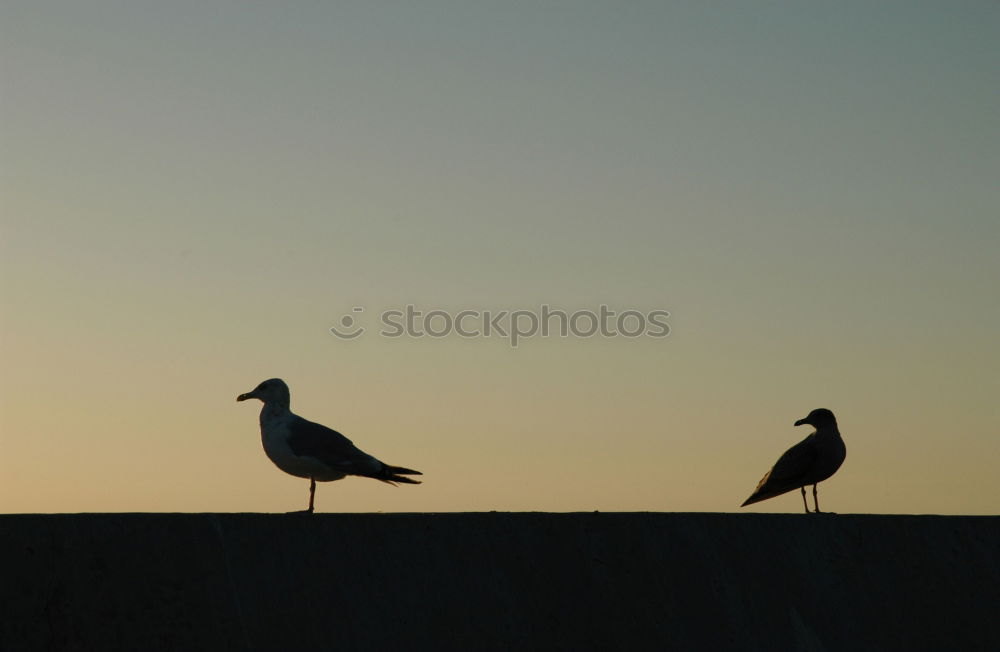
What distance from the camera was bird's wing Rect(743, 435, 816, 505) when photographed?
15453 mm

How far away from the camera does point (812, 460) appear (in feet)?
50.7

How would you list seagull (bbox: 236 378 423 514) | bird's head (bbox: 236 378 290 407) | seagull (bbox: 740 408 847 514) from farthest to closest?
seagull (bbox: 740 408 847 514) → bird's head (bbox: 236 378 290 407) → seagull (bbox: 236 378 423 514)
